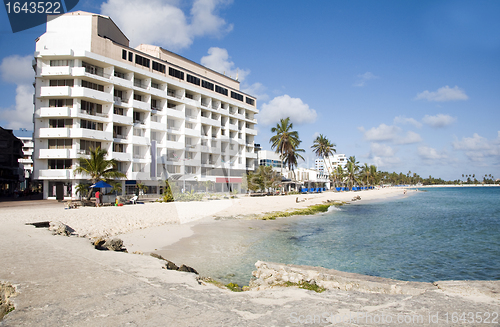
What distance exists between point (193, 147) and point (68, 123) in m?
20.4

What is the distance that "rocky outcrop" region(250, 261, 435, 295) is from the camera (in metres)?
7.03

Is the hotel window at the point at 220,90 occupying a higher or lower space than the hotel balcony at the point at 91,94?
higher

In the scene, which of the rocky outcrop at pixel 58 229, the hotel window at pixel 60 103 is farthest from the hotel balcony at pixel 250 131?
the rocky outcrop at pixel 58 229

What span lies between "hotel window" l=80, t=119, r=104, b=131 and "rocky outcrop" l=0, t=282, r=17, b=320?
3813 centimetres

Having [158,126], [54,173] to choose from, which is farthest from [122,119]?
[54,173]

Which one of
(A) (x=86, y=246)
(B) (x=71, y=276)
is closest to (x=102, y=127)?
(A) (x=86, y=246)

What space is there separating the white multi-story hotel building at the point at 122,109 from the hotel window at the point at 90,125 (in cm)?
14

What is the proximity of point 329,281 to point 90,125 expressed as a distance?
40950mm

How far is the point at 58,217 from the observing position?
1831 cm

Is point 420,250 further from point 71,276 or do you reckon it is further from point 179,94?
point 179,94

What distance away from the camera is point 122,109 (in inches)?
1720

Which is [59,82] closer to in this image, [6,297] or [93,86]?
[93,86]

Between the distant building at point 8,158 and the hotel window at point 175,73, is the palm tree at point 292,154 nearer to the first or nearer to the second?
the hotel window at point 175,73

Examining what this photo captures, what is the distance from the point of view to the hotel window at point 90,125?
39.0 metres
